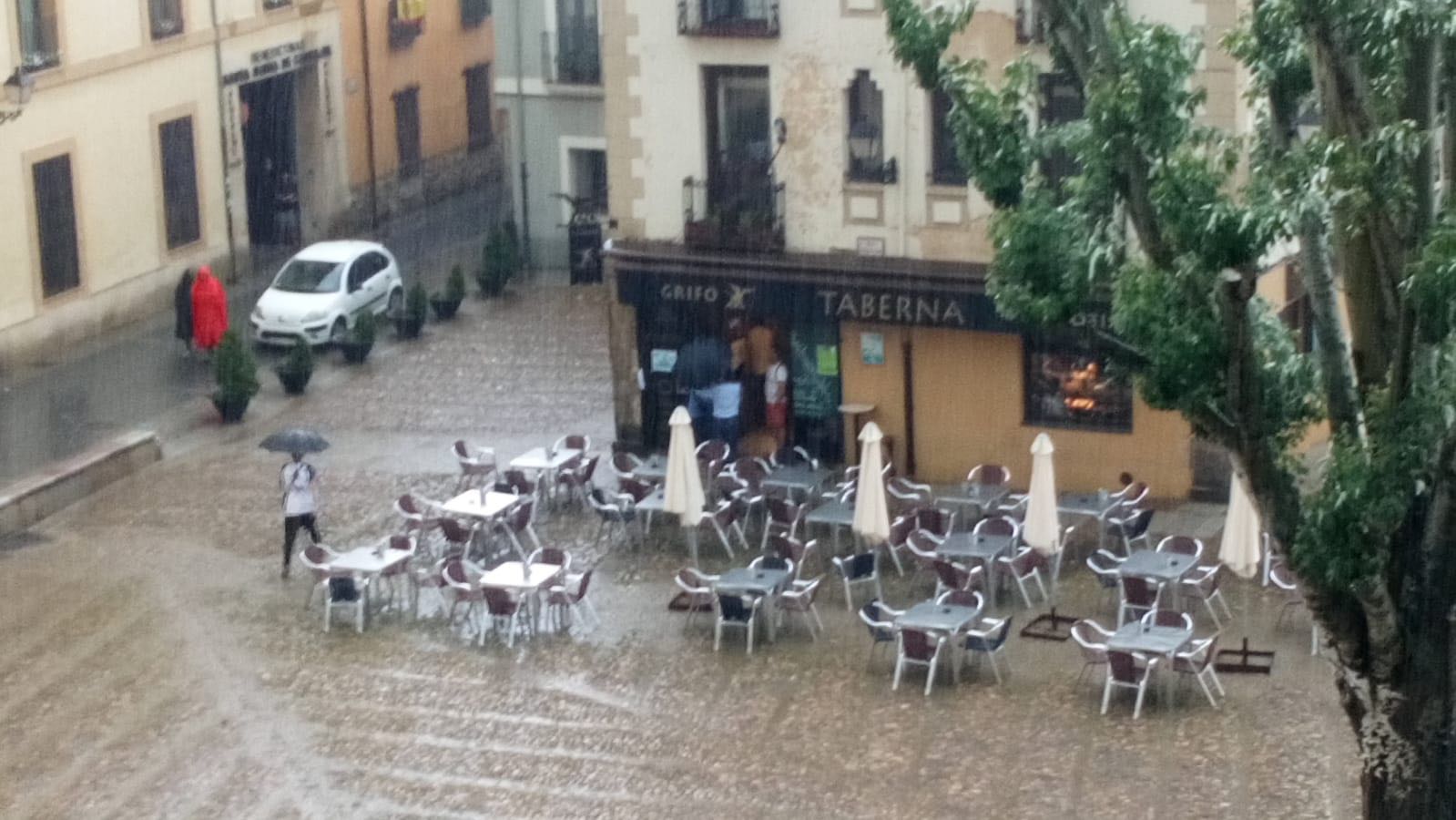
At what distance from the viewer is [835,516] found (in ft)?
71.9

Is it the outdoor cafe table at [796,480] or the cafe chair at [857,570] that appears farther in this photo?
the outdoor cafe table at [796,480]

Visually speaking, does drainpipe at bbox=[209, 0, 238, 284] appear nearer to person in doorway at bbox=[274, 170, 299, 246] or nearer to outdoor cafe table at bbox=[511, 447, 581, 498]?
person in doorway at bbox=[274, 170, 299, 246]

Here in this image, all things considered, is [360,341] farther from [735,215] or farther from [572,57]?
[735,215]

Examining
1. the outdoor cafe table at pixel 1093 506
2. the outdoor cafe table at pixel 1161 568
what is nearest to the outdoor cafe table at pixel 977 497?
the outdoor cafe table at pixel 1093 506

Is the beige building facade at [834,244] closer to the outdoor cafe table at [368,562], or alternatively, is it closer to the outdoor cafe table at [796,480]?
the outdoor cafe table at [796,480]

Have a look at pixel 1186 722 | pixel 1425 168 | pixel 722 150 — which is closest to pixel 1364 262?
pixel 1425 168

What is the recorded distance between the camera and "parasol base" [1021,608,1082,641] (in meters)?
19.8

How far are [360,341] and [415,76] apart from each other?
502 inches

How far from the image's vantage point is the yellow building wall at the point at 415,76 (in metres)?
40.2

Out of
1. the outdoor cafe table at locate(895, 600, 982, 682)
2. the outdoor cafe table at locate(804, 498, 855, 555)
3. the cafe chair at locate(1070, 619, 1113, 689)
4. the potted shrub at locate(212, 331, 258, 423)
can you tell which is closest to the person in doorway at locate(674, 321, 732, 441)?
the outdoor cafe table at locate(804, 498, 855, 555)

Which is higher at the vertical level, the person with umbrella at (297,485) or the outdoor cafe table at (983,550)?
the person with umbrella at (297,485)

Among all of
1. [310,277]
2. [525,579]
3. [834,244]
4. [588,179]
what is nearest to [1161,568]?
[525,579]

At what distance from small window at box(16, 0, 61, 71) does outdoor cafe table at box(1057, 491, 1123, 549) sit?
15713 mm

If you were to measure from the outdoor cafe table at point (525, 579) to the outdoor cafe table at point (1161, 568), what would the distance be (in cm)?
467
